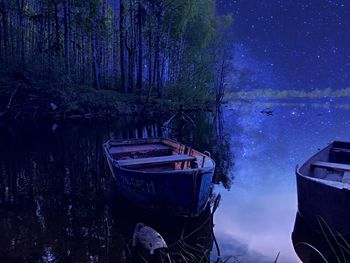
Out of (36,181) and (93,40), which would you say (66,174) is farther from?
(93,40)

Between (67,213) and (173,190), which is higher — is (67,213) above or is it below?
below

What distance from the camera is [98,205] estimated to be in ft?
30.7

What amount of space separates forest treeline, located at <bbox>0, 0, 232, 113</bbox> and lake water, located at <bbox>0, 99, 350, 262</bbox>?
37.3ft

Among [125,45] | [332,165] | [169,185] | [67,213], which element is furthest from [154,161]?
[125,45]

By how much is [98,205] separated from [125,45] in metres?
28.9

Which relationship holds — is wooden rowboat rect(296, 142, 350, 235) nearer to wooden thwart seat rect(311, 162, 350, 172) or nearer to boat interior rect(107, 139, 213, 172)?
wooden thwart seat rect(311, 162, 350, 172)

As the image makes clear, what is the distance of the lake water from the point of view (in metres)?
6.89

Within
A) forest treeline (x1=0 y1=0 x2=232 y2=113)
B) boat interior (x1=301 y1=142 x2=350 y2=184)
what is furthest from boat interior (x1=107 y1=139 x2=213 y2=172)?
forest treeline (x1=0 y1=0 x2=232 y2=113)

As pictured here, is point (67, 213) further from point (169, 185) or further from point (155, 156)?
point (155, 156)

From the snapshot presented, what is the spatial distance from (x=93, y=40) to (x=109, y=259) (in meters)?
29.0

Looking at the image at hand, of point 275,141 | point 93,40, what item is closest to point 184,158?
point 275,141

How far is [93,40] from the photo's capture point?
1265 inches

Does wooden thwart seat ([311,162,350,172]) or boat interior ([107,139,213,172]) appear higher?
wooden thwart seat ([311,162,350,172])

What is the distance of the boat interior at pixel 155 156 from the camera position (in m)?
9.37
